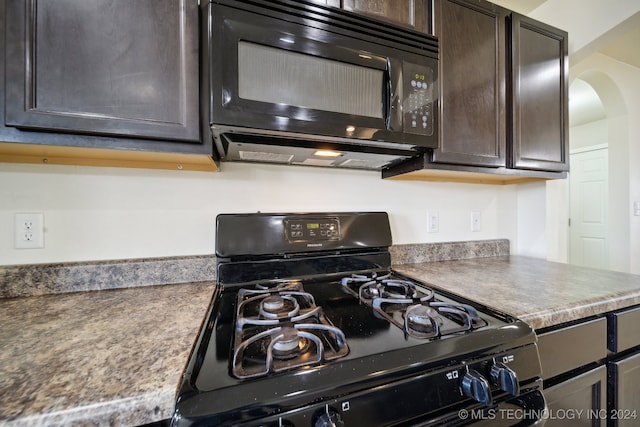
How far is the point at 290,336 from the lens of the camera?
0.58 meters

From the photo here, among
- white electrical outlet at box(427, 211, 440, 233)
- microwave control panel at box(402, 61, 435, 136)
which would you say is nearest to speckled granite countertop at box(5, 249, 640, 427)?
white electrical outlet at box(427, 211, 440, 233)

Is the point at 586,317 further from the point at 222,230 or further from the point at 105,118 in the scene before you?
the point at 105,118

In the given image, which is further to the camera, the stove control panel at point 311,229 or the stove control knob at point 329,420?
the stove control panel at point 311,229

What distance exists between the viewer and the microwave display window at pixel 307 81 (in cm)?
77

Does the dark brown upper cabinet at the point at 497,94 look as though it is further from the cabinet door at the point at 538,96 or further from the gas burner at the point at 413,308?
the gas burner at the point at 413,308

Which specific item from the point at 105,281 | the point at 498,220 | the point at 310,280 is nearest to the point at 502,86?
the point at 498,220

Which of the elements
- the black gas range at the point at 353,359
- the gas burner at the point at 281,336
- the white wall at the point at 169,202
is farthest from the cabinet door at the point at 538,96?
the gas burner at the point at 281,336

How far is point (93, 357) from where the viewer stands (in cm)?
51

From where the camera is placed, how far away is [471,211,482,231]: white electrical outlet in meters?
1.56

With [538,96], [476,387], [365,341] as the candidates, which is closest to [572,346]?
[476,387]

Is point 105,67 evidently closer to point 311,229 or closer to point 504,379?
point 311,229

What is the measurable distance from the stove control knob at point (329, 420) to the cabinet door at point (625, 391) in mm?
1058

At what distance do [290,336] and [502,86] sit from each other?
1369 mm

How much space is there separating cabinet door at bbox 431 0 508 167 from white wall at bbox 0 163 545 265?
0.36 m
